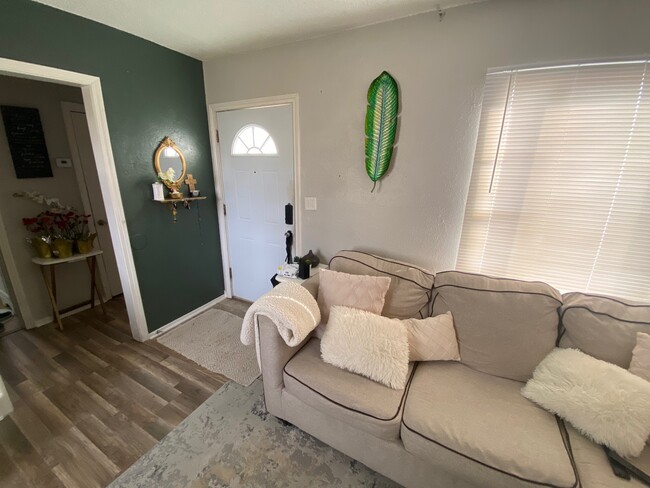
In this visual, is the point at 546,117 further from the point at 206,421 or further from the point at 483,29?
the point at 206,421

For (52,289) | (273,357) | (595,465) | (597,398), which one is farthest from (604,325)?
(52,289)

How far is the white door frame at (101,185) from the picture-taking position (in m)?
1.61

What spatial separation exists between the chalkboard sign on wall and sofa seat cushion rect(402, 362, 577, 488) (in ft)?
11.5

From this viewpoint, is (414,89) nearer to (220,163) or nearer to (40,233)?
(220,163)

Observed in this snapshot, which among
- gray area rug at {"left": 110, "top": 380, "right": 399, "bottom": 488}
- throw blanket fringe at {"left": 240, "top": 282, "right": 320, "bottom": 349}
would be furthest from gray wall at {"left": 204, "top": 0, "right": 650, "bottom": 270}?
gray area rug at {"left": 110, "top": 380, "right": 399, "bottom": 488}

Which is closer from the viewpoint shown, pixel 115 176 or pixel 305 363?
pixel 305 363

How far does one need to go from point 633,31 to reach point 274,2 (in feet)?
6.13

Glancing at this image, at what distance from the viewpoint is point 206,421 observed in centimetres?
159

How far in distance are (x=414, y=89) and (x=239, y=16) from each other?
1232mm

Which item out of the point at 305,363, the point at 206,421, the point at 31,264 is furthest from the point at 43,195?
the point at 305,363

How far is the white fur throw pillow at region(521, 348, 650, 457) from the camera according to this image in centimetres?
97

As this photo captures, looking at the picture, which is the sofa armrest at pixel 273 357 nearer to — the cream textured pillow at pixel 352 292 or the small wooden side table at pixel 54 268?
the cream textured pillow at pixel 352 292

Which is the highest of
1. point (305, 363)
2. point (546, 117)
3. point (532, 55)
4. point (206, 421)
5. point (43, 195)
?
point (532, 55)

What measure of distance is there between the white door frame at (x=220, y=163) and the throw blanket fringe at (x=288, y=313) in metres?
0.93
